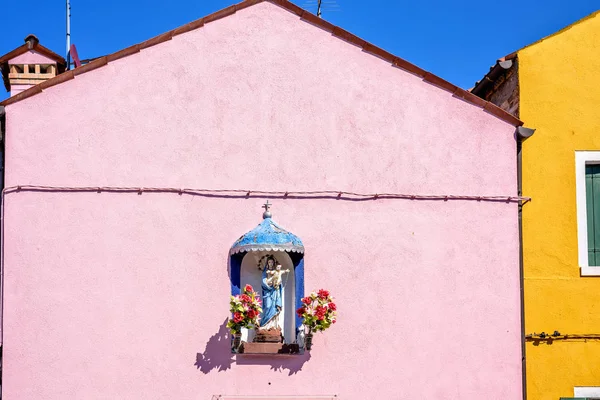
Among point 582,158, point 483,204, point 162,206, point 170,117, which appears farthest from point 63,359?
point 582,158

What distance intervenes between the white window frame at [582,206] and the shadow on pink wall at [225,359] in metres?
3.76

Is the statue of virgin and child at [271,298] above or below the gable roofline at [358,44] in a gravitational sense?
below

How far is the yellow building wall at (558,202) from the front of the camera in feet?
37.0

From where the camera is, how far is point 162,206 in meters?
11.1

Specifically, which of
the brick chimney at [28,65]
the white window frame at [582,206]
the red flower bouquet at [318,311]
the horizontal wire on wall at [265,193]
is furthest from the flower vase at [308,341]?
the brick chimney at [28,65]

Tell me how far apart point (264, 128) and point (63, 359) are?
12.3ft

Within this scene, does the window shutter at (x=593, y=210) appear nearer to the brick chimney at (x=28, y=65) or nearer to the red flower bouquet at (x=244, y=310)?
the red flower bouquet at (x=244, y=310)

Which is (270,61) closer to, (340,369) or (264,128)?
(264,128)

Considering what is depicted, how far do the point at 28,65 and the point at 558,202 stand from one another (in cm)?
798

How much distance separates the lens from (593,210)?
1167 cm

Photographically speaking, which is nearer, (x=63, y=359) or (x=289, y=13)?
(x=63, y=359)

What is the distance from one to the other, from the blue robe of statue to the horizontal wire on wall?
1107mm

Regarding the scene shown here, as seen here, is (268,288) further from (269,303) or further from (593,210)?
(593,210)

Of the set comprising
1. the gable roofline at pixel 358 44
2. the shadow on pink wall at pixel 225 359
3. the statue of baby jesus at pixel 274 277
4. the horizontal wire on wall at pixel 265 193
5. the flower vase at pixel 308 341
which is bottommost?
the shadow on pink wall at pixel 225 359
